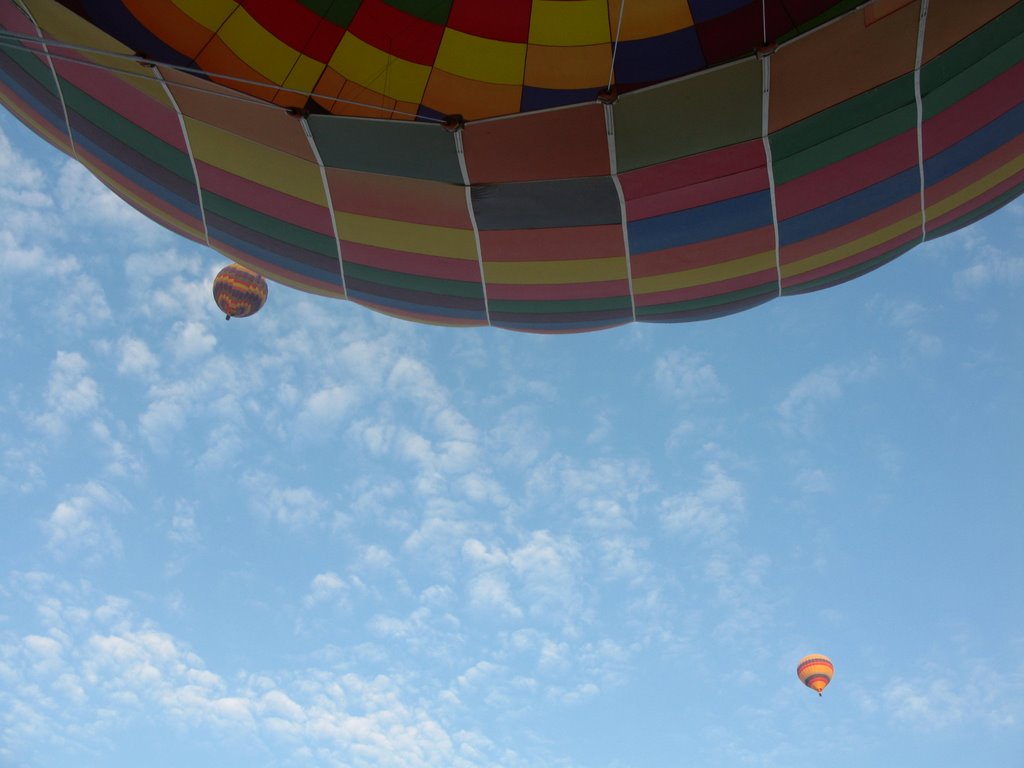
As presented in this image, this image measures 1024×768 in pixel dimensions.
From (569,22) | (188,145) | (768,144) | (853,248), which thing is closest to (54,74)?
(188,145)

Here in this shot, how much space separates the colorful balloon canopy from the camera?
4730 mm

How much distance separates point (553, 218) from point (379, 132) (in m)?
1.21

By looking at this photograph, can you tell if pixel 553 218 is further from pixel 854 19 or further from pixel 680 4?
pixel 854 19

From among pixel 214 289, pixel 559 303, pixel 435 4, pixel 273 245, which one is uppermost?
pixel 214 289

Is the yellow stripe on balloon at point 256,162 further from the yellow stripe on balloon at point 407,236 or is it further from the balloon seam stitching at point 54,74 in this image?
the balloon seam stitching at point 54,74

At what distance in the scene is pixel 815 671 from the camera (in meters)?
17.2

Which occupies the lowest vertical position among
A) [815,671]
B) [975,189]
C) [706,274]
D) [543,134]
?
[543,134]

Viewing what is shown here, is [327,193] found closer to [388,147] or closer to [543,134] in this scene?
[388,147]

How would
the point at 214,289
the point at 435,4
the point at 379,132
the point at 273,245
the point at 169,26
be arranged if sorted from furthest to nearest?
the point at 214,289
the point at 273,245
the point at 435,4
the point at 169,26
the point at 379,132

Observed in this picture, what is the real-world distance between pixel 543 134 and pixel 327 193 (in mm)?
1422

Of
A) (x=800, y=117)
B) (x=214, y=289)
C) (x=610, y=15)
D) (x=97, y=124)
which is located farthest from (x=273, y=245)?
(x=214, y=289)

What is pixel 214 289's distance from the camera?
14195 millimetres

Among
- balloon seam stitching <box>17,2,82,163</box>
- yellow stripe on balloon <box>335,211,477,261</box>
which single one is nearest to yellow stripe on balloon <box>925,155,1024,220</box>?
yellow stripe on balloon <box>335,211,477,261</box>

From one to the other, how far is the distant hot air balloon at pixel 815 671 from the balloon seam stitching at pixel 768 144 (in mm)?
13020
